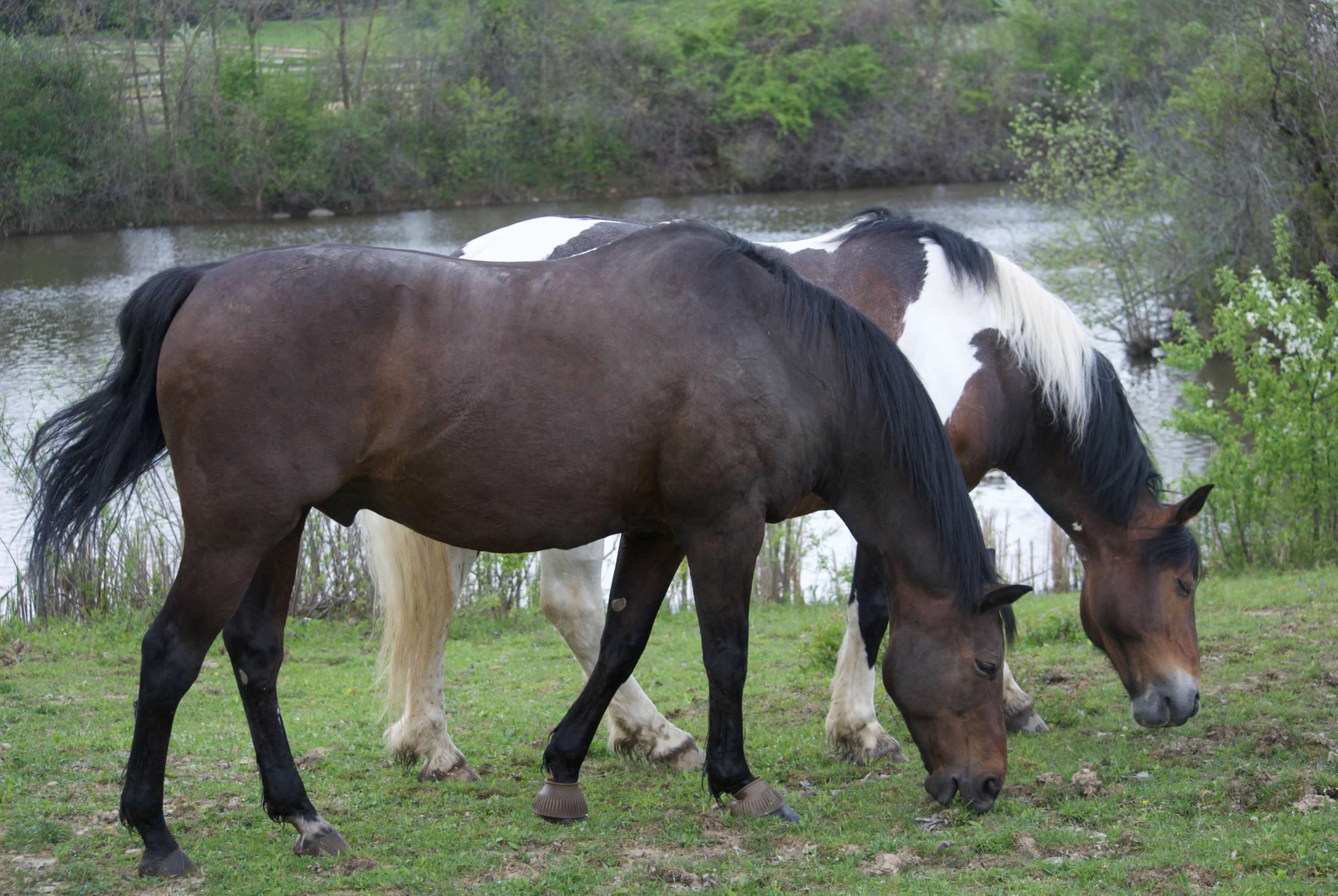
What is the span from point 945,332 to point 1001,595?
1390 mm

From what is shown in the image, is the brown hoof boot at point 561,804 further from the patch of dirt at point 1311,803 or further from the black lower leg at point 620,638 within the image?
the patch of dirt at point 1311,803

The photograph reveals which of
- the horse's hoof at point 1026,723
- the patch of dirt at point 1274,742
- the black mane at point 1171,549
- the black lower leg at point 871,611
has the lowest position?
the horse's hoof at point 1026,723

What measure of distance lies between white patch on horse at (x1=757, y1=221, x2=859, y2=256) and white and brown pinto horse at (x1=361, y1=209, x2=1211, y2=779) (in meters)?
0.21

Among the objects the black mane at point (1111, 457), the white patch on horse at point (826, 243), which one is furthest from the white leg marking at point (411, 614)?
the black mane at point (1111, 457)

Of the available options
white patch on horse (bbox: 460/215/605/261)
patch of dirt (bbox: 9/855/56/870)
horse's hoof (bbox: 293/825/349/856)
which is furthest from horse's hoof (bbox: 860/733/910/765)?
patch of dirt (bbox: 9/855/56/870)

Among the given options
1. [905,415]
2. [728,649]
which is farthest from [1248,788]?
[728,649]

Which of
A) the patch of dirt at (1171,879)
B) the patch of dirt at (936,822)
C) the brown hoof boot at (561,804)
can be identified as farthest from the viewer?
the brown hoof boot at (561,804)

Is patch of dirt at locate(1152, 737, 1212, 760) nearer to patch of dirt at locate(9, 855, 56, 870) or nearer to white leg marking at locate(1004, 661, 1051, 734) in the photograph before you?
white leg marking at locate(1004, 661, 1051, 734)

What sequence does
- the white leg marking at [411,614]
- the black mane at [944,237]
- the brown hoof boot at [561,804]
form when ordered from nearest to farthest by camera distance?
the brown hoof boot at [561,804] → the white leg marking at [411,614] → the black mane at [944,237]

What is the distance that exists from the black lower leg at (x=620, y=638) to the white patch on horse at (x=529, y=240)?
1.54 m

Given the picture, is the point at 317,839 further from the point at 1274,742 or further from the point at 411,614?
the point at 1274,742

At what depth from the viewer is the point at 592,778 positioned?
14.8ft

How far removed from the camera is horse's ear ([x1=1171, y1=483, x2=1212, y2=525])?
431 centimetres

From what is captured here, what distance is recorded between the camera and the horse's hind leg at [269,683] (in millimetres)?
3621
